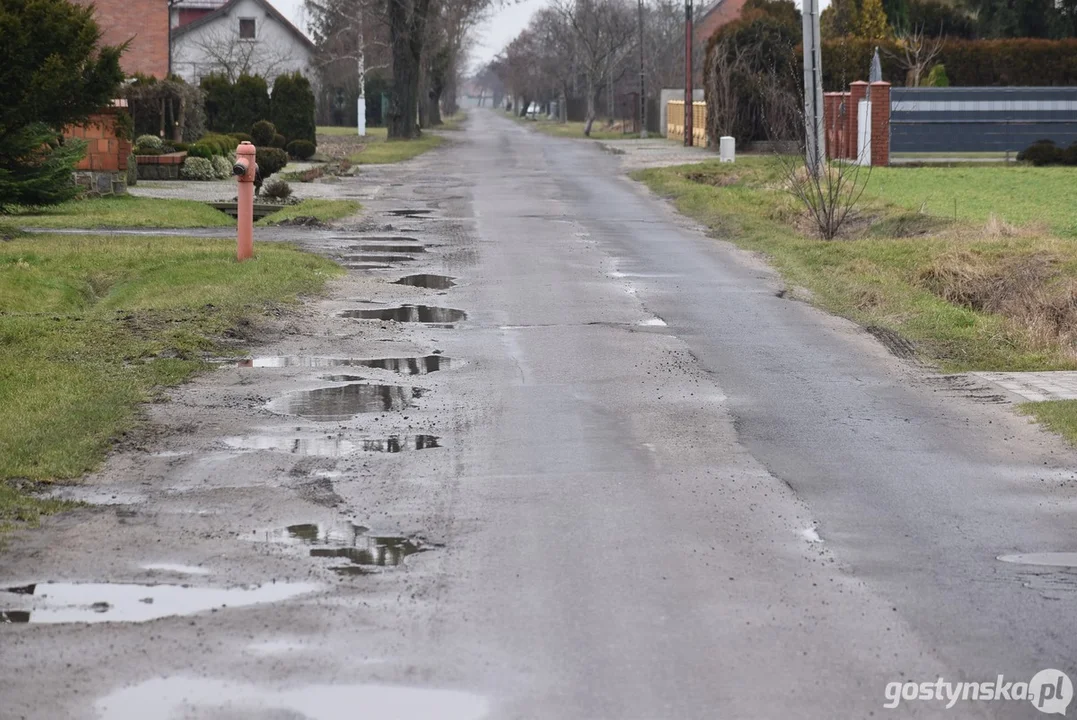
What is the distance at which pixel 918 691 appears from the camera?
4.51 metres

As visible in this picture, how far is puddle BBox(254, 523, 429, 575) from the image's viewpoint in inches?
231

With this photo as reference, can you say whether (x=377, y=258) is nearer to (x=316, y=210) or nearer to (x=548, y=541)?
(x=316, y=210)

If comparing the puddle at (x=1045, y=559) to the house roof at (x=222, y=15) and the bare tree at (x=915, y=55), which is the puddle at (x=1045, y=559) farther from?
the house roof at (x=222, y=15)

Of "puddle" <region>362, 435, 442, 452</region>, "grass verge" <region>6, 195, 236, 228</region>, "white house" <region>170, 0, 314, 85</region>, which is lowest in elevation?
"puddle" <region>362, 435, 442, 452</region>

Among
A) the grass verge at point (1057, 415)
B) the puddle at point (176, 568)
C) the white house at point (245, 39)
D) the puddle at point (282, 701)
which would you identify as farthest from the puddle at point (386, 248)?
the white house at point (245, 39)

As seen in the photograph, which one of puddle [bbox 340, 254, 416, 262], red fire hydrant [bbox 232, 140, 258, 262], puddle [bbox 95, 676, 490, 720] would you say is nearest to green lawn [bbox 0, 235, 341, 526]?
red fire hydrant [bbox 232, 140, 258, 262]

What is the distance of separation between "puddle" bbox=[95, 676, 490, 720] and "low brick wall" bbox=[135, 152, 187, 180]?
2804 cm

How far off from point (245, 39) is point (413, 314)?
63.1m

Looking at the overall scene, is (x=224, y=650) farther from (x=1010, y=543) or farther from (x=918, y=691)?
(x=1010, y=543)

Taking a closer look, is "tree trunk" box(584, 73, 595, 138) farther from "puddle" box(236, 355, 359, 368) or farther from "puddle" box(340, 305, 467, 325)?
"puddle" box(236, 355, 359, 368)

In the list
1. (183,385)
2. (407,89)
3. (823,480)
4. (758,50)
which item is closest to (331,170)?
(758,50)

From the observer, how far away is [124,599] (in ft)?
17.5

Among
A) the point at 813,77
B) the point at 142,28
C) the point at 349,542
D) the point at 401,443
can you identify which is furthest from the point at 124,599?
the point at 142,28

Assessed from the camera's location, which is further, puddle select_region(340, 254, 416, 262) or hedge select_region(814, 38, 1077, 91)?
hedge select_region(814, 38, 1077, 91)
